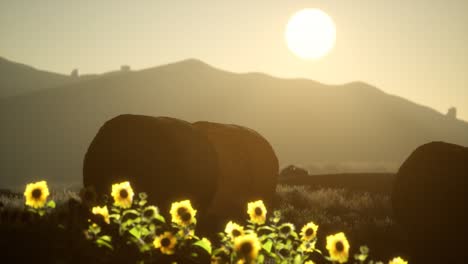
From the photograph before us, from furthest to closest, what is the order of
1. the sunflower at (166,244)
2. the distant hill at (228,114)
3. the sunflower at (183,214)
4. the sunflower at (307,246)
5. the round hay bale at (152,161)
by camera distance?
the distant hill at (228,114), the round hay bale at (152,161), the sunflower at (307,246), the sunflower at (183,214), the sunflower at (166,244)

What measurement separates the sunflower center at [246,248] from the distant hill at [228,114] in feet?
179

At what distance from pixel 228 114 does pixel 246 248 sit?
8065cm

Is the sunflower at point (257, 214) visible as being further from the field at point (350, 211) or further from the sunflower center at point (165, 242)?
the field at point (350, 211)

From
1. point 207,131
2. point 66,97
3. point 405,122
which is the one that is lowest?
point 405,122

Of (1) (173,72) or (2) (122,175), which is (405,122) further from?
(2) (122,175)

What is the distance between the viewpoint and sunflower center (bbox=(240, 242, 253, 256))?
461 centimetres

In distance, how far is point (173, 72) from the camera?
10375cm

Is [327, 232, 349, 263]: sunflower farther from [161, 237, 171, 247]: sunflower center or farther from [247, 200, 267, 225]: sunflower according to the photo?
[161, 237, 171, 247]: sunflower center

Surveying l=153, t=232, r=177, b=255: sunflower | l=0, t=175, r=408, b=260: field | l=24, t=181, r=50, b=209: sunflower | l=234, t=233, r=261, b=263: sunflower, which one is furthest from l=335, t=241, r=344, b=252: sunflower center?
A: l=0, t=175, r=408, b=260: field

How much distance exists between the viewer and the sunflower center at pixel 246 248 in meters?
4.61

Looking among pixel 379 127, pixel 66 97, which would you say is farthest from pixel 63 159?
pixel 379 127

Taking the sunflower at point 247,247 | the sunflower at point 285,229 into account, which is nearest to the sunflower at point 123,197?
the sunflower at point 247,247

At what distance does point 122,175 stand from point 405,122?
293 ft

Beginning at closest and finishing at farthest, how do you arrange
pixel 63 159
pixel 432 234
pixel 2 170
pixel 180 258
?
pixel 180 258, pixel 432 234, pixel 2 170, pixel 63 159
